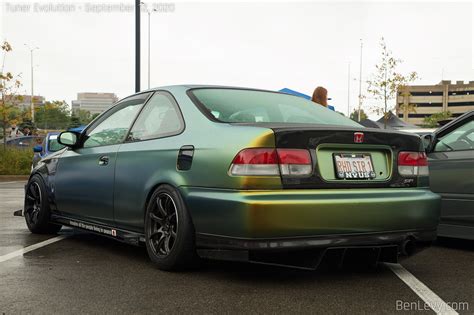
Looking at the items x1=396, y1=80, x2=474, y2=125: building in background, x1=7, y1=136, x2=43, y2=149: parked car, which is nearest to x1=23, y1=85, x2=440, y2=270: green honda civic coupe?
x1=7, y1=136, x2=43, y2=149: parked car

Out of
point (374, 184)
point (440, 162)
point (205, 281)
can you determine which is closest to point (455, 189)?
point (440, 162)

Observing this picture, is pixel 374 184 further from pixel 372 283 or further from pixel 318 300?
pixel 318 300

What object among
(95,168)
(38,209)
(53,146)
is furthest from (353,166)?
(53,146)

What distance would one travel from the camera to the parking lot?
3449mm

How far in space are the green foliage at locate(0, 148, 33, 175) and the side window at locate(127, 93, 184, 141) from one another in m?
16.1

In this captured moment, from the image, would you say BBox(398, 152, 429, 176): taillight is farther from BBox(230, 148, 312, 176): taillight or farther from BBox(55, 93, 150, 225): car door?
BBox(55, 93, 150, 225): car door

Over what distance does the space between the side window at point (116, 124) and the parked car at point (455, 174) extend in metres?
2.93

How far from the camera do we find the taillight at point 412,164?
14.0 feet

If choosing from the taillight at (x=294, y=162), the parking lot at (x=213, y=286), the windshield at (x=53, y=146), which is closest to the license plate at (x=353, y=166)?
the taillight at (x=294, y=162)

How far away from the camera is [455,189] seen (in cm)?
564

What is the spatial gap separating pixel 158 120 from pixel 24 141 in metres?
20.6

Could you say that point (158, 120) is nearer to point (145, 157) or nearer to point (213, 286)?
point (145, 157)

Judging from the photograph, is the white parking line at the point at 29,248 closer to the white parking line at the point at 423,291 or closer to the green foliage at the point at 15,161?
the white parking line at the point at 423,291

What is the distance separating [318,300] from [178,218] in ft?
3.68
